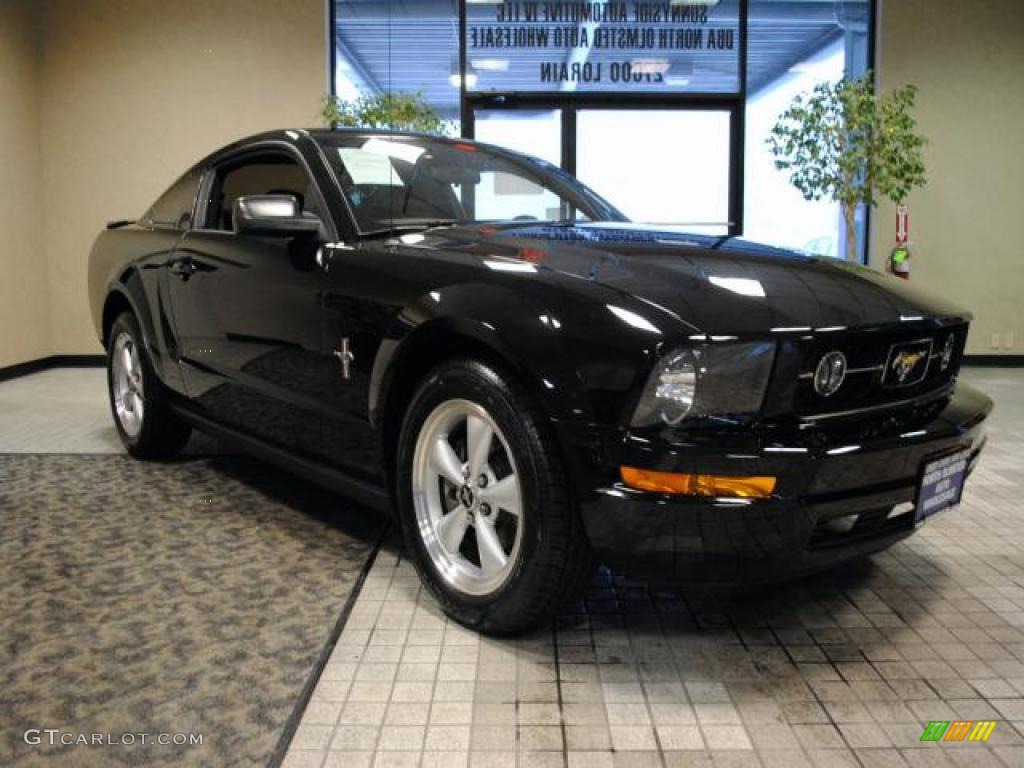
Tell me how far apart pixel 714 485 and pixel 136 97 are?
759cm

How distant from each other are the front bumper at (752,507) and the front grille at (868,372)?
0.05 meters

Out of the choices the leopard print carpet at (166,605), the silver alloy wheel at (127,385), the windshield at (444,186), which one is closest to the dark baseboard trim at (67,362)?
the silver alloy wheel at (127,385)

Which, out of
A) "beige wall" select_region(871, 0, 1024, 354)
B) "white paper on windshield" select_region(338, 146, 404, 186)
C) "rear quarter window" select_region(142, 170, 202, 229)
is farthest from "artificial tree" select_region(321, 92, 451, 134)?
"white paper on windshield" select_region(338, 146, 404, 186)

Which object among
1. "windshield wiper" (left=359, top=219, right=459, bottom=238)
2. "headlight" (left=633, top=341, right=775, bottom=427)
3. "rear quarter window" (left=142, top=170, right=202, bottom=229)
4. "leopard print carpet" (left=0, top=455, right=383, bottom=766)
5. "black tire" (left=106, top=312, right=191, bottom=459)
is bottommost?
"leopard print carpet" (left=0, top=455, right=383, bottom=766)

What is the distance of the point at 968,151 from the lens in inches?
320

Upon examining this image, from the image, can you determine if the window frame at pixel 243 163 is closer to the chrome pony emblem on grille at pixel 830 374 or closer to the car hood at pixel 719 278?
the car hood at pixel 719 278

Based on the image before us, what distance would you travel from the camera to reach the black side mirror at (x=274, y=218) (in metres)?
2.65

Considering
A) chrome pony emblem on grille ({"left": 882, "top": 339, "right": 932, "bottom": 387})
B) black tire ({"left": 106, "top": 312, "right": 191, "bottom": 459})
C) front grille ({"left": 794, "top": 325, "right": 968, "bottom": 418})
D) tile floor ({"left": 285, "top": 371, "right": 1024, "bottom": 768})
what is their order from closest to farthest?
tile floor ({"left": 285, "top": 371, "right": 1024, "bottom": 768})
front grille ({"left": 794, "top": 325, "right": 968, "bottom": 418})
chrome pony emblem on grille ({"left": 882, "top": 339, "right": 932, "bottom": 387})
black tire ({"left": 106, "top": 312, "right": 191, "bottom": 459})

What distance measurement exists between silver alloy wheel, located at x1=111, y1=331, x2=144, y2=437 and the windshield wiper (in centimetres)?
183

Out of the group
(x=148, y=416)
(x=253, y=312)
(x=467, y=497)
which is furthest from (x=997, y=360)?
(x=467, y=497)

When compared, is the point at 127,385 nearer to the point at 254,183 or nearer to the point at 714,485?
the point at 254,183

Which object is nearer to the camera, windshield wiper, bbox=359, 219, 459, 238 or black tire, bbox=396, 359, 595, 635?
black tire, bbox=396, 359, 595, 635

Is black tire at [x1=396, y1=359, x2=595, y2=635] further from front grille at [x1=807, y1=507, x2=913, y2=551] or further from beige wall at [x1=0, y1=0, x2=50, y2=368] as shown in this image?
beige wall at [x1=0, y1=0, x2=50, y2=368]

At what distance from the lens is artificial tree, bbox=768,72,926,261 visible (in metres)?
→ 7.32
